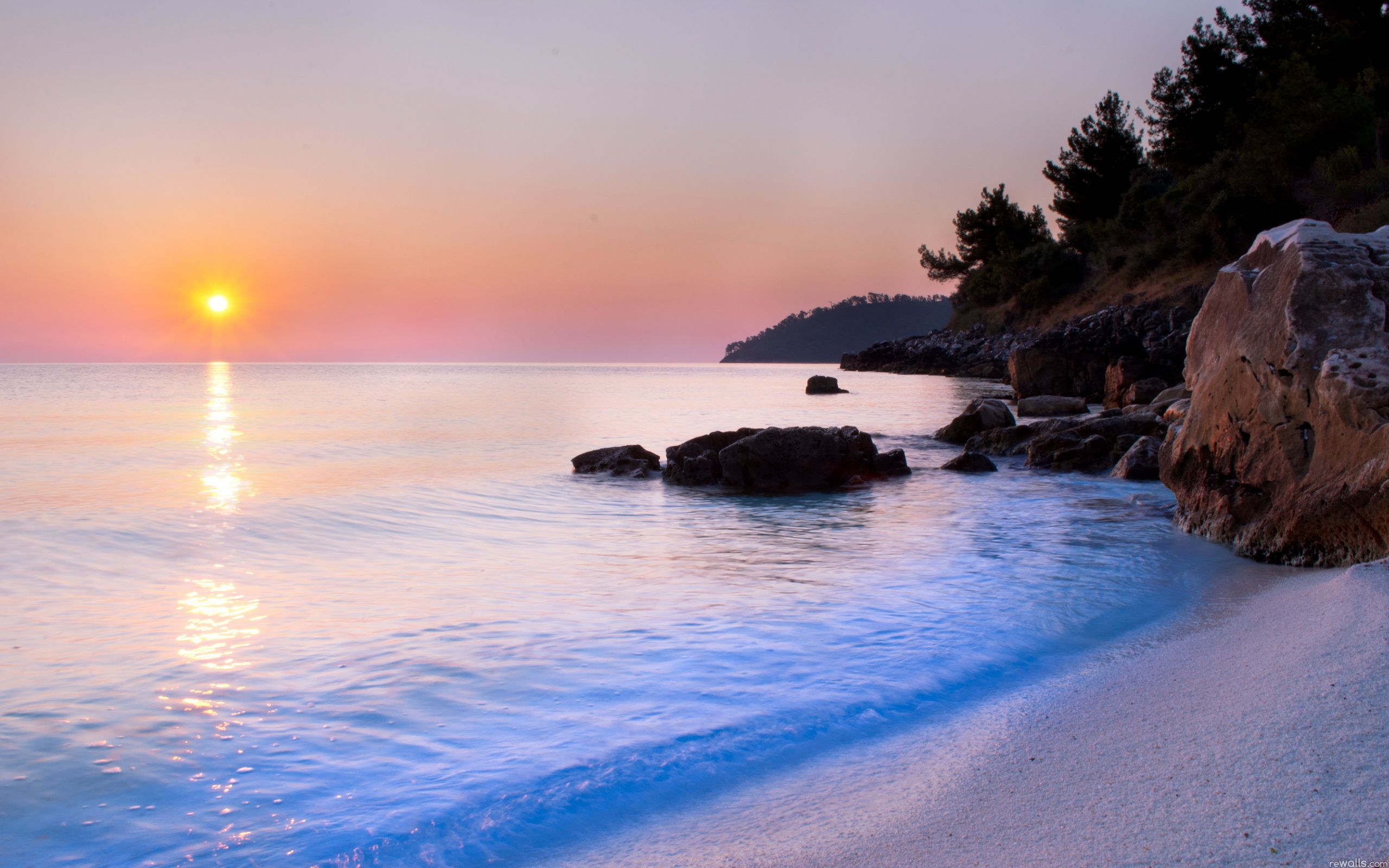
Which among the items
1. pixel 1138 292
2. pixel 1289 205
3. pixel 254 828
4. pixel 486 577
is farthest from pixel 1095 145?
pixel 254 828

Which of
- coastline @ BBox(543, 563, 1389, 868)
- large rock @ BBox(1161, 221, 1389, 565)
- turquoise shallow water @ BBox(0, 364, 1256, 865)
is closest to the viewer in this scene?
coastline @ BBox(543, 563, 1389, 868)

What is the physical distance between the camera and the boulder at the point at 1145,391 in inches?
872

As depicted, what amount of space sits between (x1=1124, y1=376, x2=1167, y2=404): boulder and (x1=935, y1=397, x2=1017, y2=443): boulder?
550cm

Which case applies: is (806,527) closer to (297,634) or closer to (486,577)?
(486,577)

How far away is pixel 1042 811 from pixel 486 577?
206 inches

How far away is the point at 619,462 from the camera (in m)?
14.3

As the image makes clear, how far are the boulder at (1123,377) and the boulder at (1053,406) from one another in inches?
32.2

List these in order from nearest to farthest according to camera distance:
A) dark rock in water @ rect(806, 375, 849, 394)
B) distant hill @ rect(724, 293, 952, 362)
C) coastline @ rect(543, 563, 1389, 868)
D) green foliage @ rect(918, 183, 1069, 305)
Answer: coastline @ rect(543, 563, 1389, 868) → dark rock in water @ rect(806, 375, 849, 394) → green foliage @ rect(918, 183, 1069, 305) → distant hill @ rect(724, 293, 952, 362)

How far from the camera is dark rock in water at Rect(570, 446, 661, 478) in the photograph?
1400 cm

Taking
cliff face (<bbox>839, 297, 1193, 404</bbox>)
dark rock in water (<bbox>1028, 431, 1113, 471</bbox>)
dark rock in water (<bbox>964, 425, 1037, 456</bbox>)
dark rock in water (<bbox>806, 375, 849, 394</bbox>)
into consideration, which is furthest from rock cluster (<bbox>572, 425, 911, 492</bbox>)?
dark rock in water (<bbox>806, 375, 849, 394</bbox>)

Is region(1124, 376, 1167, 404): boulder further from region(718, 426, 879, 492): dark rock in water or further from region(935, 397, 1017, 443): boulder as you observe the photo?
region(718, 426, 879, 492): dark rock in water

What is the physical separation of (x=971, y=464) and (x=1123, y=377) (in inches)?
489

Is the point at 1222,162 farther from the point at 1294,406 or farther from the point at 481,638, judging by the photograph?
the point at 481,638

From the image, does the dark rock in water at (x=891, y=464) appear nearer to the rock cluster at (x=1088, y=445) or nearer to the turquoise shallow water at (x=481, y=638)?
the turquoise shallow water at (x=481, y=638)
